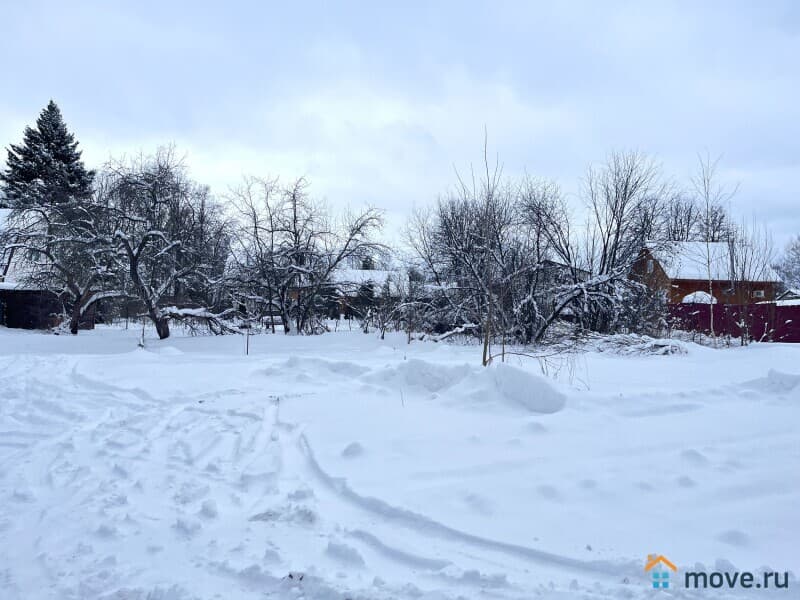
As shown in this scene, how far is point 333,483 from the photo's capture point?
4.09m

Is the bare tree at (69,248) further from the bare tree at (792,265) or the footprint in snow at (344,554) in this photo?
the bare tree at (792,265)

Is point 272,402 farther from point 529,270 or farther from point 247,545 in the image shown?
point 529,270

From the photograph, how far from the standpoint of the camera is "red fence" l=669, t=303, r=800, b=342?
17.2 m

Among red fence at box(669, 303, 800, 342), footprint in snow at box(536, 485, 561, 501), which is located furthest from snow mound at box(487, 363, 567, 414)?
red fence at box(669, 303, 800, 342)

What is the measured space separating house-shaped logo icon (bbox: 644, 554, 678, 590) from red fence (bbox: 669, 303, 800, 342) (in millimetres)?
16262

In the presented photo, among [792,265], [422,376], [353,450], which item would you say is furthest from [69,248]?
[792,265]

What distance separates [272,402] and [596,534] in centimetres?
516

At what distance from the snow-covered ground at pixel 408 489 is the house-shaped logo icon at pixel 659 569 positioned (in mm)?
52

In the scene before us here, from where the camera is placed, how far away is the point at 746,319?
16891mm

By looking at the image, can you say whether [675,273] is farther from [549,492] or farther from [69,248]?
[69,248]

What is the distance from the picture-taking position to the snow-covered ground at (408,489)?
2740 mm

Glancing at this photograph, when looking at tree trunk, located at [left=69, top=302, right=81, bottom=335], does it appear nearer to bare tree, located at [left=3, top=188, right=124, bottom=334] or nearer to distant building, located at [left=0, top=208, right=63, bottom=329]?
bare tree, located at [left=3, top=188, right=124, bottom=334]

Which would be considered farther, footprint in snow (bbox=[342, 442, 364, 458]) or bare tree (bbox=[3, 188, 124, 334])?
bare tree (bbox=[3, 188, 124, 334])

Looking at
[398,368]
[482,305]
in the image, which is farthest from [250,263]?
[398,368]
